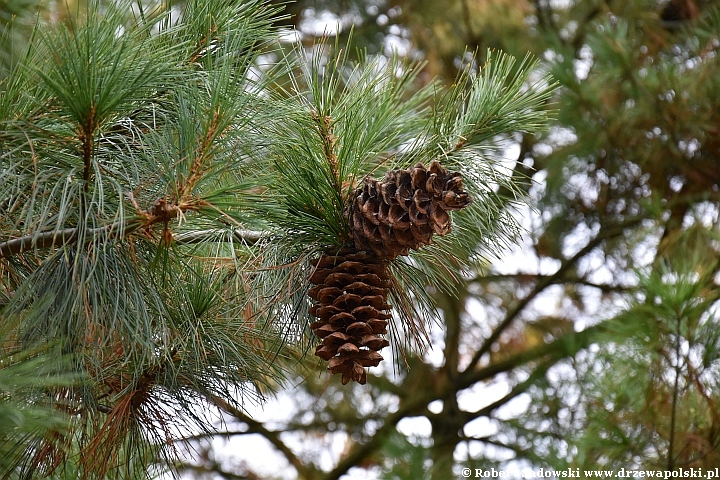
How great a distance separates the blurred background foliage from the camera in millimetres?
1964

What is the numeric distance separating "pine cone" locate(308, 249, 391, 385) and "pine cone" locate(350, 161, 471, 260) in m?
0.04

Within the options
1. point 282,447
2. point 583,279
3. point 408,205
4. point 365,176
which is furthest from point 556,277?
point 408,205

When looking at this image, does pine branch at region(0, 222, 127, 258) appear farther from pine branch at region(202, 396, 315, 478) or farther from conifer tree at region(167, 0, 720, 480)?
pine branch at region(202, 396, 315, 478)

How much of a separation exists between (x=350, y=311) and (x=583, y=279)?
2.39 meters

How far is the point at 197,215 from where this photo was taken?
1.03 m

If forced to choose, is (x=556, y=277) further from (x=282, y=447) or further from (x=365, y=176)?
(x=365, y=176)

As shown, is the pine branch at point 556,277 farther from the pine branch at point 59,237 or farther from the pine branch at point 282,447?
the pine branch at point 59,237

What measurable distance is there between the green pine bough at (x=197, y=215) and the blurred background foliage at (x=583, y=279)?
0.92 m

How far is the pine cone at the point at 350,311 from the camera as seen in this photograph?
3.35 ft

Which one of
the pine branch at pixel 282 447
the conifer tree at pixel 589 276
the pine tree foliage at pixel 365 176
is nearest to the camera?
Answer: the pine tree foliage at pixel 365 176

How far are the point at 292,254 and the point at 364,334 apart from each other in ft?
0.54

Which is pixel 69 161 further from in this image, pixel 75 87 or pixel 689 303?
pixel 689 303

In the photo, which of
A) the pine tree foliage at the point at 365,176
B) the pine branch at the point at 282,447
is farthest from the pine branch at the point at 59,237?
the pine branch at the point at 282,447

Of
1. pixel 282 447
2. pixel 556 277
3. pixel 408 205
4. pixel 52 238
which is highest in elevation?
pixel 556 277
